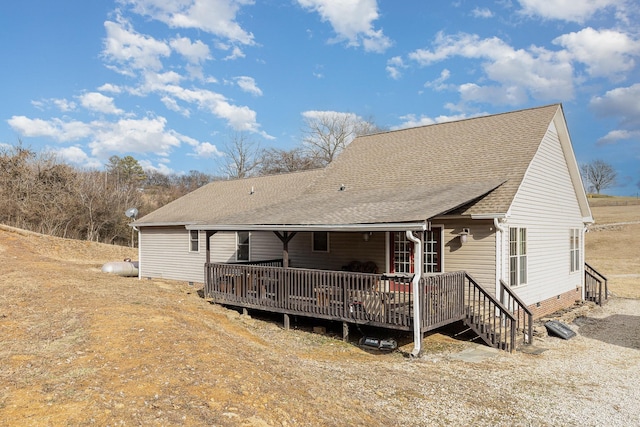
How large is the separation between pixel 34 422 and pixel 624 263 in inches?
1303

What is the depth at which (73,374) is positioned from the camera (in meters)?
5.77

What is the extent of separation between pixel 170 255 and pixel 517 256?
45.5ft

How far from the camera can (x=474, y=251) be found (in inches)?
441

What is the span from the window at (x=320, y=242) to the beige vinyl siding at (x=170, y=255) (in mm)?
5960

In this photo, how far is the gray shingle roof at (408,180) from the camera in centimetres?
1095

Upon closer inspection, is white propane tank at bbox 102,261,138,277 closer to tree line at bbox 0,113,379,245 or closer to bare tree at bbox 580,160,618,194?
tree line at bbox 0,113,379,245

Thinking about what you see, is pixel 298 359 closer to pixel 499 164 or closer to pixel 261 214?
pixel 261 214

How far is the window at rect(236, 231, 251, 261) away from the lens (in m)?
17.1

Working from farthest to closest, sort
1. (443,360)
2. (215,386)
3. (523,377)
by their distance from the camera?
1. (443,360)
2. (523,377)
3. (215,386)

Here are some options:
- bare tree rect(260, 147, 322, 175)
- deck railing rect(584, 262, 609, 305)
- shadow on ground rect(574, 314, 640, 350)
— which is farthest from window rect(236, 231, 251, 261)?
bare tree rect(260, 147, 322, 175)

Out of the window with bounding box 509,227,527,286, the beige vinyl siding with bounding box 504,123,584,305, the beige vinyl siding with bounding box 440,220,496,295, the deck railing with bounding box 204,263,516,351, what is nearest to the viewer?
the deck railing with bounding box 204,263,516,351

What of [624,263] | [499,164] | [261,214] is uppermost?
[499,164]

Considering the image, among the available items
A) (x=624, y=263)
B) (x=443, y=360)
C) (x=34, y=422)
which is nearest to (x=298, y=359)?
(x=443, y=360)

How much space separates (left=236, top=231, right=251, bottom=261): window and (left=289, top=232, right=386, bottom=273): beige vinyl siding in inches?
103
